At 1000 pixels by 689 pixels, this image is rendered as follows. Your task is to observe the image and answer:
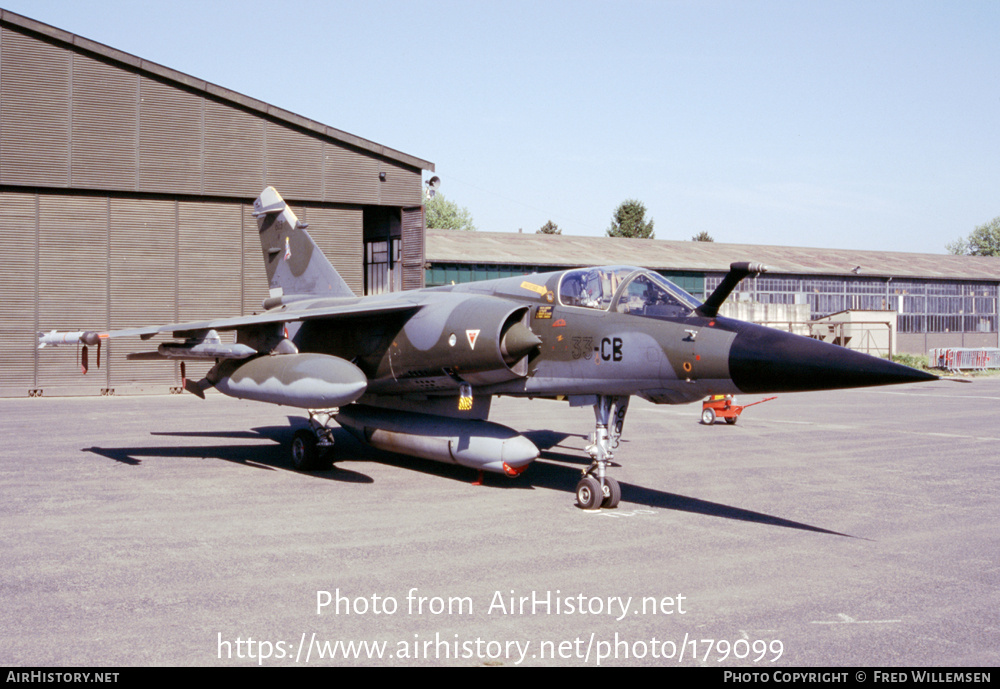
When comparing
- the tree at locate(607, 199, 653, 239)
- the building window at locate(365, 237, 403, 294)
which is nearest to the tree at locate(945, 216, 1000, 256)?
the tree at locate(607, 199, 653, 239)

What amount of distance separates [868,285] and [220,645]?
59.9 metres

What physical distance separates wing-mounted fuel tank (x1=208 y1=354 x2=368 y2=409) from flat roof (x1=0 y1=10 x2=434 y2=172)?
56.8 ft

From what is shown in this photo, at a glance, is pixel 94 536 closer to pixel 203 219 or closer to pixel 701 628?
pixel 701 628

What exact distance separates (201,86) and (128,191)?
404 centimetres

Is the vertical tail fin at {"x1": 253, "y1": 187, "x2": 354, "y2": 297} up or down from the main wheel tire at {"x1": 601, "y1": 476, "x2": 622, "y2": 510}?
up

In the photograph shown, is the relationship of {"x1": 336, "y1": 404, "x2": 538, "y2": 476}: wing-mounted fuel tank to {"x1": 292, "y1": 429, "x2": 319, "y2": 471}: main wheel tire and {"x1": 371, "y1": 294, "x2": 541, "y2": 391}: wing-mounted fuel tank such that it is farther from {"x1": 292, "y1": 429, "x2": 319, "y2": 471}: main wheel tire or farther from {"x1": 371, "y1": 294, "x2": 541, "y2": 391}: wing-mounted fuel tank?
{"x1": 292, "y1": 429, "x2": 319, "y2": 471}: main wheel tire

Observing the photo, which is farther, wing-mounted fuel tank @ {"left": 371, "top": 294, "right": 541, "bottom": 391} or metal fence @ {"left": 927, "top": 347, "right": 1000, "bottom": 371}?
metal fence @ {"left": 927, "top": 347, "right": 1000, "bottom": 371}

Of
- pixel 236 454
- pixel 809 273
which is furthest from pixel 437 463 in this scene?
pixel 809 273

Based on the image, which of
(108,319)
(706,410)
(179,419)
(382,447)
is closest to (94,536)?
(382,447)

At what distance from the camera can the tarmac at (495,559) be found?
201 inches

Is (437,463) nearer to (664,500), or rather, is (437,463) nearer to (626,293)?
(664,500)

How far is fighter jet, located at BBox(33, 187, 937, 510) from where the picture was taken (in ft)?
27.1

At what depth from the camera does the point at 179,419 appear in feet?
60.8

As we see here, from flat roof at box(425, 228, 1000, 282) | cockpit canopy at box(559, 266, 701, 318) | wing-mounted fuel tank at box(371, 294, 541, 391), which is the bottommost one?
wing-mounted fuel tank at box(371, 294, 541, 391)
